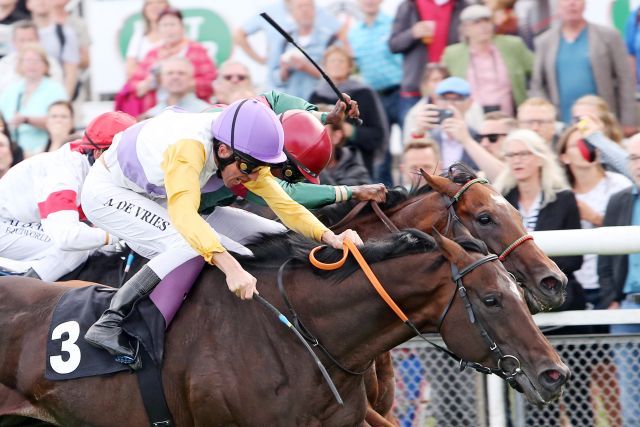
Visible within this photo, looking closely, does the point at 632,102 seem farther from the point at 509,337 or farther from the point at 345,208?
the point at 509,337

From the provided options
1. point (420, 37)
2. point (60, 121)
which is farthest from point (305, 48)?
point (60, 121)

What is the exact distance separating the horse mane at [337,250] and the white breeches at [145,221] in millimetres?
72

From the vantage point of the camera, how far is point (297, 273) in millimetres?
5004

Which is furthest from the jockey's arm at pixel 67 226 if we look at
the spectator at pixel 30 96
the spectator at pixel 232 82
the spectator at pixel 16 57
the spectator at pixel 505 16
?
the spectator at pixel 505 16

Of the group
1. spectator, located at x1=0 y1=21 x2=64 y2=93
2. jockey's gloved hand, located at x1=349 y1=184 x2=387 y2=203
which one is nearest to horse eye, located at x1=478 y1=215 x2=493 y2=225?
jockey's gloved hand, located at x1=349 y1=184 x2=387 y2=203

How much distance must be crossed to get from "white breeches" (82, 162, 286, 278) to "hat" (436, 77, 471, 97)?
2.60 meters

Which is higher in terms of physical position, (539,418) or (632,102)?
(632,102)

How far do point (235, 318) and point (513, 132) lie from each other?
7.95 feet

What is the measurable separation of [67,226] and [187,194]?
1.26 meters

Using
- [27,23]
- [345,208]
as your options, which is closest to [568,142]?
[345,208]

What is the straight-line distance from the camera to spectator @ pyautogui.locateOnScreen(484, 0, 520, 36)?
8273mm

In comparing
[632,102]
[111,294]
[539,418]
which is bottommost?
[539,418]

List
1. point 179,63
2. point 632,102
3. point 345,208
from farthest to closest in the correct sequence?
1. point 179,63
2. point 632,102
3. point 345,208

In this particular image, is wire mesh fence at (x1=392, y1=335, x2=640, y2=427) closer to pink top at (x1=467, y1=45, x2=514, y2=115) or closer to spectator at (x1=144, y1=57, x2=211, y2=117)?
pink top at (x1=467, y1=45, x2=514, y2=115)
